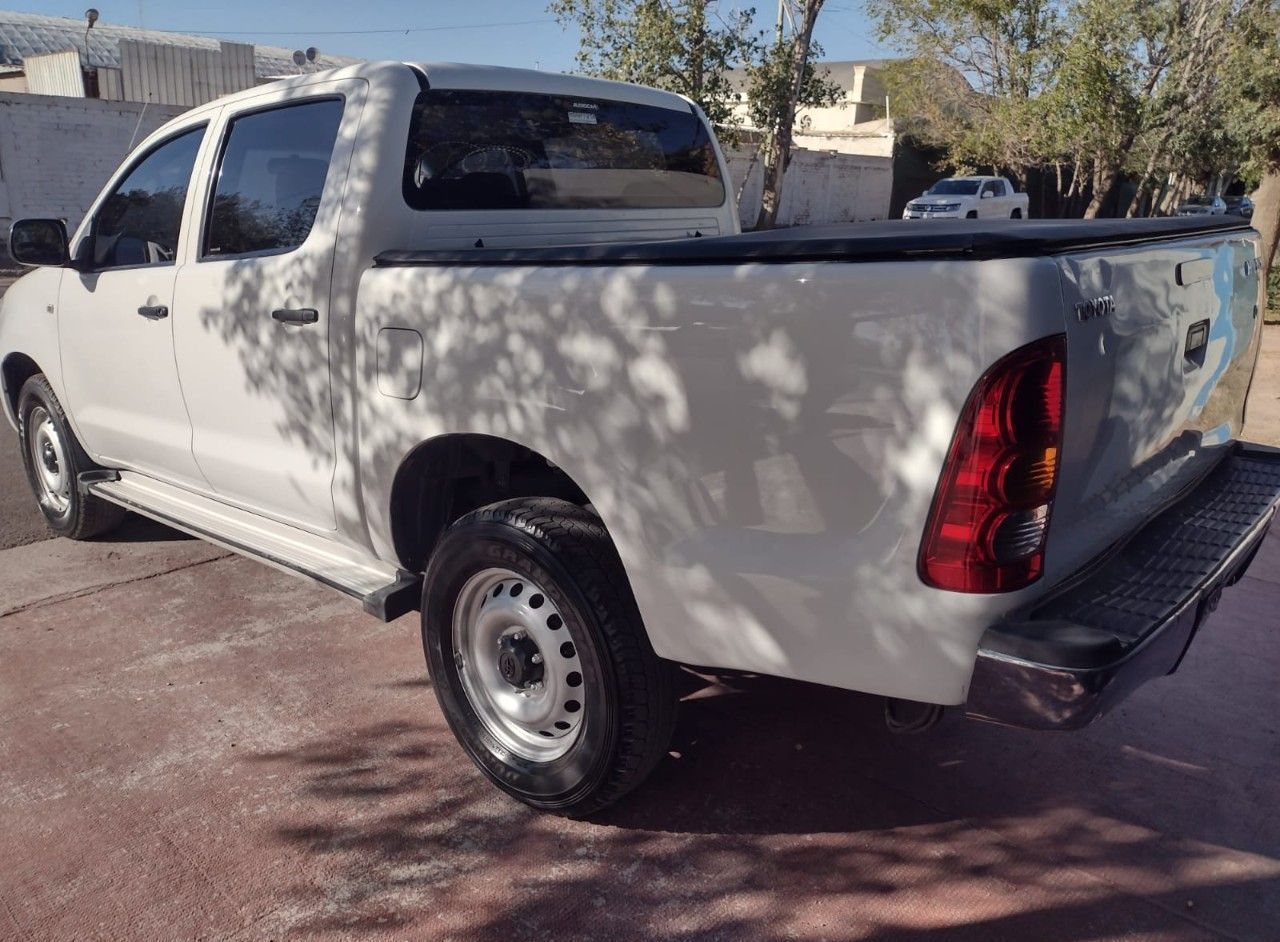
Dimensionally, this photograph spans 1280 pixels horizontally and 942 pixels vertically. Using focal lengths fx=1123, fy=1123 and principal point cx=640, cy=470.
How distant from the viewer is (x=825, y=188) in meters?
34.3

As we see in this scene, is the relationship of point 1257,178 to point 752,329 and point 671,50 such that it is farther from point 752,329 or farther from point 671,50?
point 752,329

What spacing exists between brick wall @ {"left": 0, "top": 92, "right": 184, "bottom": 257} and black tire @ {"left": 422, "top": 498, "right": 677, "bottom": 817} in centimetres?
2008

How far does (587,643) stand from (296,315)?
5.14ft

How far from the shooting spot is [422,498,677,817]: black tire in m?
3.02

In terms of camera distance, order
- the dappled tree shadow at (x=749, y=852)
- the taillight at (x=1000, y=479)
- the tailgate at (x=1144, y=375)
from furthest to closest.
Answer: the dappled tree shadow at (x=749, y=852) → the tailgate at (x=1144, y=375) → the taillight at (x=1000, y=479)

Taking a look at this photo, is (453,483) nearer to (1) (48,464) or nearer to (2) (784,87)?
(1) (48,464)

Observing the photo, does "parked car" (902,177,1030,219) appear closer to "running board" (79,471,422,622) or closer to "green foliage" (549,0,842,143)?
"green foliage" (549,0,842,143)

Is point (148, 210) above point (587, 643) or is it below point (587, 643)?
above

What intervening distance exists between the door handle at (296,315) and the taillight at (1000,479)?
2214 mm

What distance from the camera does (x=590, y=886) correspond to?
304 cm

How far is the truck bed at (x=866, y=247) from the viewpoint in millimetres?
2357

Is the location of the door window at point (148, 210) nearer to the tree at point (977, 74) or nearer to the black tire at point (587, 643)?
the black tire at point (587, 643)

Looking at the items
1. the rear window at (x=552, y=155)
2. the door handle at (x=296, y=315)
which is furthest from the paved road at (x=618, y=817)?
the rear window at (x=552, y=155)

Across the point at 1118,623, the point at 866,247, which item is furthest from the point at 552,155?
the point at 1118,623
